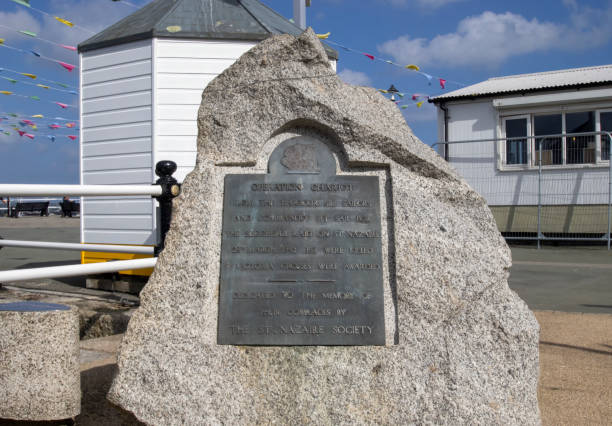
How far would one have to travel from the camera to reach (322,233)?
10.8 feet

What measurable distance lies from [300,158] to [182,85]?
14.3ft

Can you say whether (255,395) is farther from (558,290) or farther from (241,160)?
(558,290)

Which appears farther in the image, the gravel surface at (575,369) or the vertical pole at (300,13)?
the vertical pole at (300,13)

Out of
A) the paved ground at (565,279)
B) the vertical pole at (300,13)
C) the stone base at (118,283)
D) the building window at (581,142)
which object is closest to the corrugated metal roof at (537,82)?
the building window at (581,142)

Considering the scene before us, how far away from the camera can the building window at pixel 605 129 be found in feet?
44.7

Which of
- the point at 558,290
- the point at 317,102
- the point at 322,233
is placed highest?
the point at 317,102

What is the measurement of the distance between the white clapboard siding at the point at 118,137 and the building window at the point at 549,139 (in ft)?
32.2

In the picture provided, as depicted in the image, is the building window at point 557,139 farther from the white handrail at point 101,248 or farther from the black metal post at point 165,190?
the white handrail at point 101,248

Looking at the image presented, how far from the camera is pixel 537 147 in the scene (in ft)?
47.0

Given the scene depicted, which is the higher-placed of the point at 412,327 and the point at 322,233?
the point at 322,233

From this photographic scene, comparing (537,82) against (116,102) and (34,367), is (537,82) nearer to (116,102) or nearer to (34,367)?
(116,102)

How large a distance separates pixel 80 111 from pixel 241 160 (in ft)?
17.6

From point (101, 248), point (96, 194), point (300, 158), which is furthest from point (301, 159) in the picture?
point (101, 248)

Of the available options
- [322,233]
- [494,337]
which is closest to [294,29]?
[322,233]
